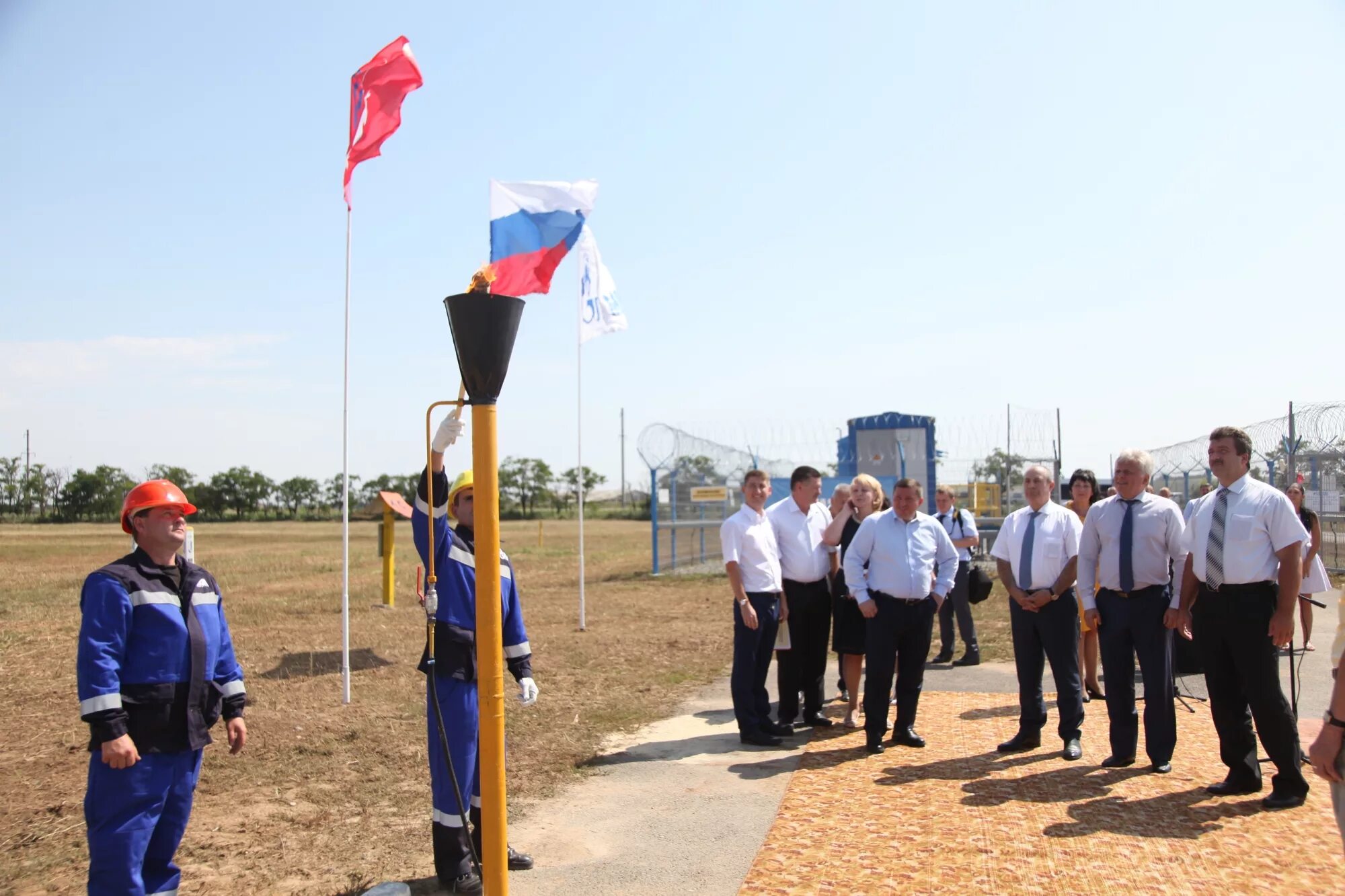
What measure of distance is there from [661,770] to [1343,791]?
4.08 meters

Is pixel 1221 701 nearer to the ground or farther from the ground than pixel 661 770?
farther from the ground

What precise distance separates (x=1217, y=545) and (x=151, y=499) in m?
5.39

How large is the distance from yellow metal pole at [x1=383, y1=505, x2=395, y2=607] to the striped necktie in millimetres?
11730

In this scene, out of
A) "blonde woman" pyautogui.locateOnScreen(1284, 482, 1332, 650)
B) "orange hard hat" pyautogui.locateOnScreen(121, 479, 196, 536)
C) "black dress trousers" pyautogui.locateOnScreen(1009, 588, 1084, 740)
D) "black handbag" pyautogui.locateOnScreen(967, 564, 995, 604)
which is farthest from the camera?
"black handbag" pyautogui.locateOnScreen(967, 564, 995, 604)

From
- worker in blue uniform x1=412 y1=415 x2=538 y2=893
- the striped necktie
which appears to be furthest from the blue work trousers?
the striped necktie

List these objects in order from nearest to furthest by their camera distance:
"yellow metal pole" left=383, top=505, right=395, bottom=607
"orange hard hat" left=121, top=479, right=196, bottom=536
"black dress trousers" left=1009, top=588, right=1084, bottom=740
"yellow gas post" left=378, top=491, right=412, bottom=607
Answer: "orange hard hat" left=121, top=479, right=196, bottom=536
"black dress trousers" left=1009, top=588, right=1084, bottom=740
"yellow gas post" left=378, top=491, right=412, bottom=607
"yellow metal pole" left=383, top=505, right=395, bottom=607

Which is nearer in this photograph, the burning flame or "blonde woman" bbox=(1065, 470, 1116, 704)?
the burning flame

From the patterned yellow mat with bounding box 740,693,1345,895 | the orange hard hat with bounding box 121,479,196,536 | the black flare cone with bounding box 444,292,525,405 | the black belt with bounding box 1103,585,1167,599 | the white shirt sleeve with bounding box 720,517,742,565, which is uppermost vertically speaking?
the black flare cone with bounding box 444,292,525,405

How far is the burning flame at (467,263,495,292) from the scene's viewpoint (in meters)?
3.37

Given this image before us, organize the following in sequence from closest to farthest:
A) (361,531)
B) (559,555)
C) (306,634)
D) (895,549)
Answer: (895,549)
(306,634)
(559,555)
(361,531)

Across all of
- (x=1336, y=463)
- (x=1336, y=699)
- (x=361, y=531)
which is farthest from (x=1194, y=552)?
(x=361, y=531)

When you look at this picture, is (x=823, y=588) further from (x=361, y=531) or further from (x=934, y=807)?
(x=361, y=531)

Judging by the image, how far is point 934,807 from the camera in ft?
17.6

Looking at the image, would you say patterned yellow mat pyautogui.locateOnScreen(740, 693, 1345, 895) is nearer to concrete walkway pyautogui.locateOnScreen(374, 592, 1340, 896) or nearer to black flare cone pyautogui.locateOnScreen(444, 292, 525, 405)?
concrete walkway pyautogui.locateOnScreen(374, 592, 1340, 896)
